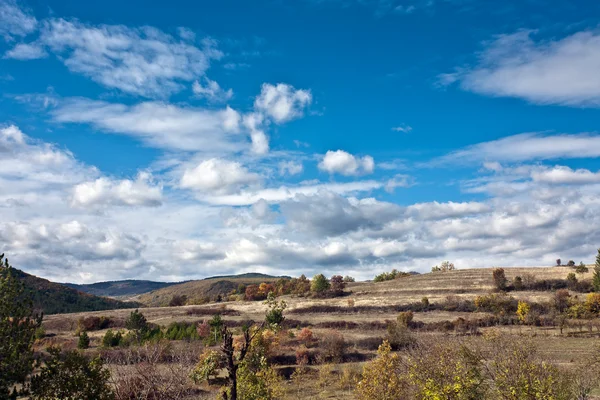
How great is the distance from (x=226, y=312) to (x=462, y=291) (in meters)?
57.1

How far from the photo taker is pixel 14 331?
17.5 meters

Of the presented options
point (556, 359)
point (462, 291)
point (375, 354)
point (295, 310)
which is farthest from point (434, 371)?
point (462, 291)

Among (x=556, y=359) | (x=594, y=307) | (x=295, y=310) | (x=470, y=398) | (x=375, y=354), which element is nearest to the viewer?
(x=470, y=398)

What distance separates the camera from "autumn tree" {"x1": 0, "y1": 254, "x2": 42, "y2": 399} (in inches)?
661

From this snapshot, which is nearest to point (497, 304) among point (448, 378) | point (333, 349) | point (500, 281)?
point (500, 281)

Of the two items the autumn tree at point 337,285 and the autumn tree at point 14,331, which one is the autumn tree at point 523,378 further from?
the autumn tree at point 337,285

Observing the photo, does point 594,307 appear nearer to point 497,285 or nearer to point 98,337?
point 497,285

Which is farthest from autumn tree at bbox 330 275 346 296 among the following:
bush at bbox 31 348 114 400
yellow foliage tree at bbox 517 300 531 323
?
bush at bbox 31 348 114 400

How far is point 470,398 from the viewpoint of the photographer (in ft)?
76.1

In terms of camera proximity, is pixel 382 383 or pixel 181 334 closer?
pixel 382 383

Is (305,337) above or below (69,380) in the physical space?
below

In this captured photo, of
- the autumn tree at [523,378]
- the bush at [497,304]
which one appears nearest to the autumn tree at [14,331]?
the autumn tree at [523,378]

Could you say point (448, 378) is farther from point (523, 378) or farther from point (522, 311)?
point (522, 311)

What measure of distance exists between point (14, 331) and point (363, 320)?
250 feet
